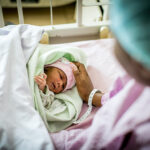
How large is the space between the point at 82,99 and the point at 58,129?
0.20m

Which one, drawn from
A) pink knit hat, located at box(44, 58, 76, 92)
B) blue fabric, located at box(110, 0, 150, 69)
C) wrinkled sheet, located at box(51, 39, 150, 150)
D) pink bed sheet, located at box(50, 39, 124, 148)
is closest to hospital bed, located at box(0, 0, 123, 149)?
pink bed sheet, located at box(50, 39, 124, 148)

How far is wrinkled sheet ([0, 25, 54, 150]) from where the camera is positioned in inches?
25.9

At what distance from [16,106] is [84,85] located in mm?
368

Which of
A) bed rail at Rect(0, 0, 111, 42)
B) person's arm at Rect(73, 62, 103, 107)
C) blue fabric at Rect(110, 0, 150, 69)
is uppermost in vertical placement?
blue fabric at Rect(110, 0, 150, 69)

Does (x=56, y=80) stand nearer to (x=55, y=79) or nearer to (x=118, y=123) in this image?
(x=55, y=79)

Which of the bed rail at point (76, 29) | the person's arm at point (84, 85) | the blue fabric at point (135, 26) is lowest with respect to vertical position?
the person's arm at point (84, 85)

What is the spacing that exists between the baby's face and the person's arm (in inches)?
2.7

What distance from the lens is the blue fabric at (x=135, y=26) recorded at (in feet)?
0.96

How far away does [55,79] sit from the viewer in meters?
0.98

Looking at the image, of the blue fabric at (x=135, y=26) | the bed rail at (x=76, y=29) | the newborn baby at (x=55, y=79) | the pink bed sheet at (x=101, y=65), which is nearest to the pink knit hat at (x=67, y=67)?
the newborn baby at (x=55, y=79)

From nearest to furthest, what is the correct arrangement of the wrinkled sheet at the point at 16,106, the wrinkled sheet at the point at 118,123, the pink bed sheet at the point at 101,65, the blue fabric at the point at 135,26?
the blue fabric at the point at 135,26, the wrinkled sheet at the point at 118,123, the wrinkled sheet at the point at 16,106, the pink bed sheet at the point at 101,65

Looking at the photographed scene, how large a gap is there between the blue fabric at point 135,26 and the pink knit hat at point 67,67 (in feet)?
2.30

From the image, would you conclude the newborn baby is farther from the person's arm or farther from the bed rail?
the bed rail

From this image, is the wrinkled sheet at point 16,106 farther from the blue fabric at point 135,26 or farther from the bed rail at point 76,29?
the blue fabric at point 135,26
